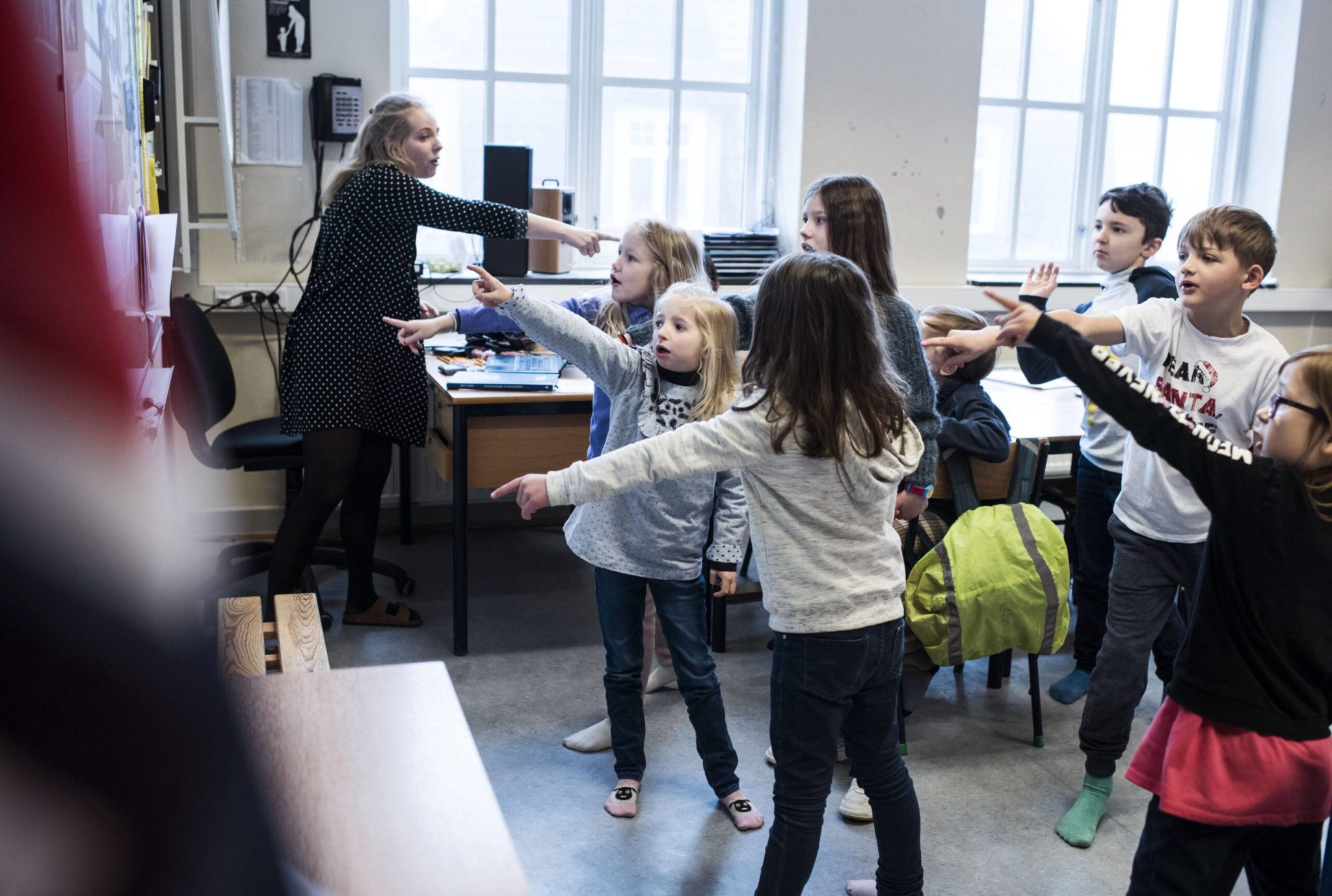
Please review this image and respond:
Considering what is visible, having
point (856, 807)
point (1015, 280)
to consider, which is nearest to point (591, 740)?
point (856, 807)

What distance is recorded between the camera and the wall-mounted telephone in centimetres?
368

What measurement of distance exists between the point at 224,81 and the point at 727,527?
2124mm

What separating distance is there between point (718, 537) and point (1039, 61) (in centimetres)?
369

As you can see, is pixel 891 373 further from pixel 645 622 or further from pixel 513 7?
pixel 513 7

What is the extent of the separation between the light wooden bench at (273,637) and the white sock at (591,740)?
2.54ft

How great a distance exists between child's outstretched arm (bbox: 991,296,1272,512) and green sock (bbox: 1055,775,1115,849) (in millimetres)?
1069

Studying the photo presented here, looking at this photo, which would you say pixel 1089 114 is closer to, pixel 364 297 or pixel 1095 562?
pixel 1095 562

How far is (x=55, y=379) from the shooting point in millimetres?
237

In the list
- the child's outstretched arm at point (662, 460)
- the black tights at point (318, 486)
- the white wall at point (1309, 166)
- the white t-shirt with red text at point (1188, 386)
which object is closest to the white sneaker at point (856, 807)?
the white t-shirt with red text at point (1188, 386)

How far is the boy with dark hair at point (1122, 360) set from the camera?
2623 mm

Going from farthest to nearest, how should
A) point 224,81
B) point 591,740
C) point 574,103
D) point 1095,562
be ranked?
point 574,103 < point 224,81 < point 1095,562 < point 591,740

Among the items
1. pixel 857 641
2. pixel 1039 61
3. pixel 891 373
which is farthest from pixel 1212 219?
pixel 1039 61

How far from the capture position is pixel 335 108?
12.1ft

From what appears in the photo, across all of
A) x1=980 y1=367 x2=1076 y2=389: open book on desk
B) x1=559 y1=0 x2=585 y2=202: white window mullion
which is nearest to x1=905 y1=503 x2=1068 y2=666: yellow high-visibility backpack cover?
x1=980 y1=367 x2=1076 y2=389: open book on desk
